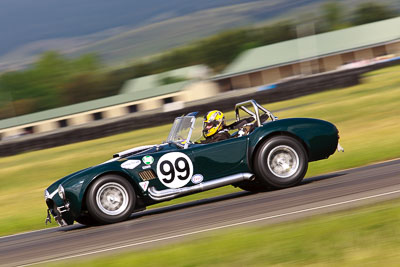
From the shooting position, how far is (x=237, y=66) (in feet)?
214

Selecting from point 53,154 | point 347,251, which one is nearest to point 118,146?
point 53,154

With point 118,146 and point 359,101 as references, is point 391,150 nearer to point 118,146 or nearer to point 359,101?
point 359,101

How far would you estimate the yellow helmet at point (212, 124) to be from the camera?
30.9ft

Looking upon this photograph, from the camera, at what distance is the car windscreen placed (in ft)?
30.8

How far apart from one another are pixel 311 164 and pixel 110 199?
5822 mm

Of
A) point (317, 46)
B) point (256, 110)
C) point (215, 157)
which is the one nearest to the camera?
point (215, 157)

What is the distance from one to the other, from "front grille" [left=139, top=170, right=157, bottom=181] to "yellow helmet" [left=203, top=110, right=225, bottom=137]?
1.23 meters

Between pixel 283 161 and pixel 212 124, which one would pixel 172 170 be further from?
pixel 283 161

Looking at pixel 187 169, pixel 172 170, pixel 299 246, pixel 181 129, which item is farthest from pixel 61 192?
pixel 299 246

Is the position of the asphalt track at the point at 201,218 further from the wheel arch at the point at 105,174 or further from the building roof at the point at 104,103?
the building roof at the point at 104,103

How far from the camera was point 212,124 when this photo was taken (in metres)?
9.47

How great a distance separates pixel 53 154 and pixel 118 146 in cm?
346

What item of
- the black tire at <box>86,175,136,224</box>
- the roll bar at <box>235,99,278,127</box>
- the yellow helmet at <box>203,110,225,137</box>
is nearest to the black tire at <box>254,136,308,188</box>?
the roll bar at <box>235,99,278,127</box>

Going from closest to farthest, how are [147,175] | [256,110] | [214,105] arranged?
[147,175] → [256,110] → [214,105]
